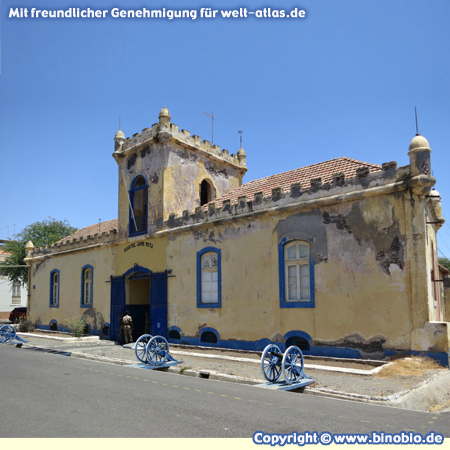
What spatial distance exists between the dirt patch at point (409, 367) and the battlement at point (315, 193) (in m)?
4.23

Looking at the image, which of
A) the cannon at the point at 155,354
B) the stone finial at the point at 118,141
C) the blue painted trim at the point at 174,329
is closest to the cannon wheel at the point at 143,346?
the cannon at the point at 155,354

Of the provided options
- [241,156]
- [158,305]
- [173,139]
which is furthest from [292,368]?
[241,156]

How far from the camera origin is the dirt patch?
9.88 meters

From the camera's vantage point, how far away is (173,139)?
1870 cm

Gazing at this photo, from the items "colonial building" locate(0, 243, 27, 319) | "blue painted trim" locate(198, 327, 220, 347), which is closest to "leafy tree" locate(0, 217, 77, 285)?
"colonial building" locate(0, 243, 27, 319)

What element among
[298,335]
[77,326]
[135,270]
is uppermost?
[135,270]

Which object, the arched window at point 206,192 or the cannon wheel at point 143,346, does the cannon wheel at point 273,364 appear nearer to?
the cannon wheel at point 143,346

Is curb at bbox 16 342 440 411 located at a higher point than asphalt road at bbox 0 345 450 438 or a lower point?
lower

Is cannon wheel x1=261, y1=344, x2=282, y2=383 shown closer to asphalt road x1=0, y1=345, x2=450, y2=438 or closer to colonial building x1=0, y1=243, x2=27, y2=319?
asphalt road x1=0, y1=345, x2=450, y2=438

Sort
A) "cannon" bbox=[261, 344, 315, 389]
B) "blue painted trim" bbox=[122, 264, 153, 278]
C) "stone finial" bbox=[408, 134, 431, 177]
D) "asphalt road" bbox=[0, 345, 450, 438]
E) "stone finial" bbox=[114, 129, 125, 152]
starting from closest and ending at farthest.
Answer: "asphalt road" bbox=[0, 345, 450, 438], "cannon" bbox=[261, 344, 315, 389], "stone finial" bbox=[408, 134, 431, 177], "blue painted trim" bbox=[122, 264, 153, 278], "stone finial" bbox=[114, 129, 125, 152]

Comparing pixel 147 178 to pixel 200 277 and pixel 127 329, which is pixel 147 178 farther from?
pixel 127 329

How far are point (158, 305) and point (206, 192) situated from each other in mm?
5996

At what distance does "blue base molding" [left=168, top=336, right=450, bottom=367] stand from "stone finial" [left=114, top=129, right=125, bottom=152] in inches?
361

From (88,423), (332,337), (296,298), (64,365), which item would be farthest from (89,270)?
(88,423)
